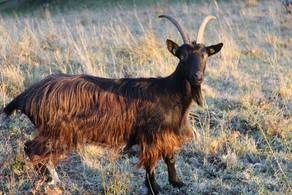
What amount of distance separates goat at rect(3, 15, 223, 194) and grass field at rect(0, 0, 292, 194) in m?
0.41

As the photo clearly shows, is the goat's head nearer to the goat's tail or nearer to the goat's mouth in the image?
the goat's mouth

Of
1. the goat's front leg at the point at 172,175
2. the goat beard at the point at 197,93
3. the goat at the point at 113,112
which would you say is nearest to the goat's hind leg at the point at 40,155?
the goat at the point at 113,112

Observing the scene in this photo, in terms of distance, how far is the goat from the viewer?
5.07 m

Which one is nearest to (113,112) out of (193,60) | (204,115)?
(193,60)

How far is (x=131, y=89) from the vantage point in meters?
5.26

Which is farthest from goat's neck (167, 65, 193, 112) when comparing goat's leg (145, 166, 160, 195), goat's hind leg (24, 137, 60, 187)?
goat's hind leg (24, 137, 60, 187)

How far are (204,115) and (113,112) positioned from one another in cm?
237

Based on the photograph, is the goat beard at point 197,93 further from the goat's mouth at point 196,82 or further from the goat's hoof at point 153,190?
the goat's hoof at point 153,190

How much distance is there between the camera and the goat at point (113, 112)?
507cm

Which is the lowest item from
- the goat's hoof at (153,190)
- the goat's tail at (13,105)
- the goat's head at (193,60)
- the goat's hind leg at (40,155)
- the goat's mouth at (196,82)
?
the goat's hoof at (153,190)

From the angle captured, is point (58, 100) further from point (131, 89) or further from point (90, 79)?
point (131, 89)

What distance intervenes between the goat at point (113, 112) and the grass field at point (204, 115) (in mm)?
408

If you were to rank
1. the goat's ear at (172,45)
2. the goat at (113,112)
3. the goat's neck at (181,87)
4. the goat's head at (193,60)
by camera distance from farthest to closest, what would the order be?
the goat's ear at (172,45)
the goat's neck at (181,87)
the goat at (113,112)
the goat's head at (193,60)

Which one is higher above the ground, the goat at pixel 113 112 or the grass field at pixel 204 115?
the goat at pixel 113 112
